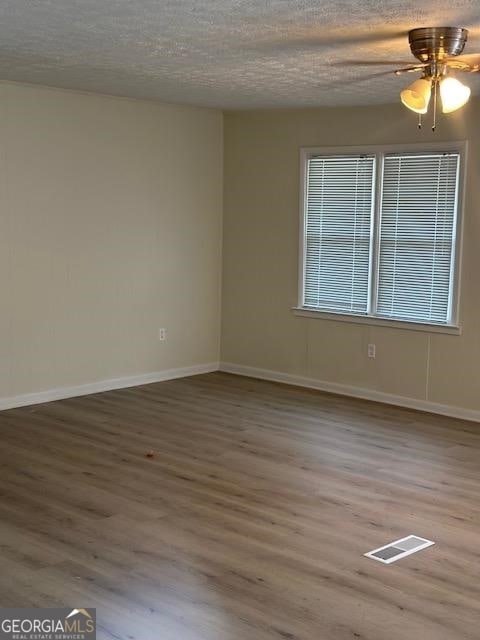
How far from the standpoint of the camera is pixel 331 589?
11.5ft

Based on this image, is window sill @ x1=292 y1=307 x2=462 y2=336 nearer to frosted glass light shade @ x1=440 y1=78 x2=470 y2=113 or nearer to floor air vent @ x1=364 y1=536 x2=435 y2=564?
frosted glass light shade @ x1=440 y1=78 x2=470 y2=113

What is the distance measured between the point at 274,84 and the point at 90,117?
66.8 inches

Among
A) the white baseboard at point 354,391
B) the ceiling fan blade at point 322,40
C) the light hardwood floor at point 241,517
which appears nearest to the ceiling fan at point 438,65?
the ceiling fan blade at point 322,40

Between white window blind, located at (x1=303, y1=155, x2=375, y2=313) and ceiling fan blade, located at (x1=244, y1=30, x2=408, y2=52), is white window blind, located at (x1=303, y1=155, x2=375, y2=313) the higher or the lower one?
the lower one

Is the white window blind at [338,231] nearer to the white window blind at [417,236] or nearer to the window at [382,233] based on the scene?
the window at [382,233]

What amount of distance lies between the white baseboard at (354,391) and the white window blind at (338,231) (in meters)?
0.68

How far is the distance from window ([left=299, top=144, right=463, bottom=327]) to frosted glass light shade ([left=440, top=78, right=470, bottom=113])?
2.12 meters

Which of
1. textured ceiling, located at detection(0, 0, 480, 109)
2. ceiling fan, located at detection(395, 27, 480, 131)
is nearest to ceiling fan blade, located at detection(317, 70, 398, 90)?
textured ceiling, located at detection(0, 0, 480, 109)

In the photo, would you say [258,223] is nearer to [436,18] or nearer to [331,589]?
[436,18]

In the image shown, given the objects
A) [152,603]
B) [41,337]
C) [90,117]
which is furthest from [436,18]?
[41,337]

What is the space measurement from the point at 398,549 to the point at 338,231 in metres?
3.73

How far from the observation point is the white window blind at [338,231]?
7.01 metres

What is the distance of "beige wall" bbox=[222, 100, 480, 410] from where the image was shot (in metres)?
6.43

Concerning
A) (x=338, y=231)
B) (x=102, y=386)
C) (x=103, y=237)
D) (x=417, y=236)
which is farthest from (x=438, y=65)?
(x=102, y=386)
